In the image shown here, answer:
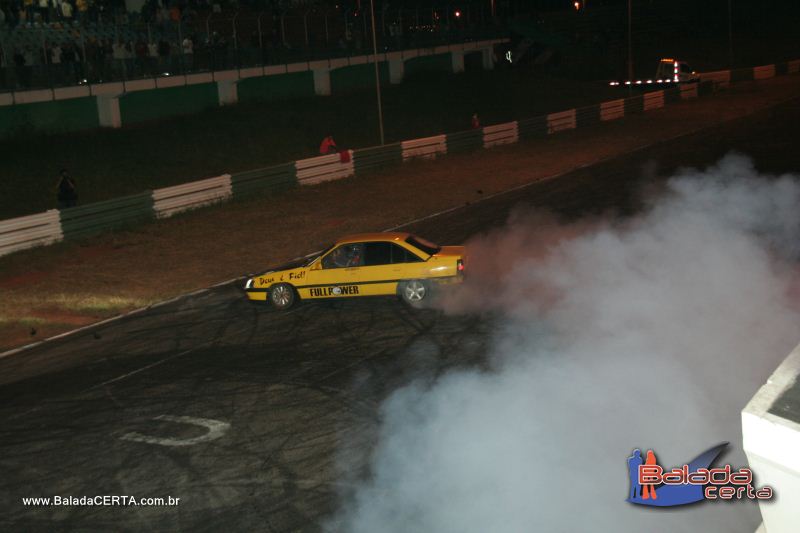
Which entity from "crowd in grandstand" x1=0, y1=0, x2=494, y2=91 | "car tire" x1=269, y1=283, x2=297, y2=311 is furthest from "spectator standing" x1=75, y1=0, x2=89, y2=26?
"car tire" x1=269, y1=283, x2=297, y2=311

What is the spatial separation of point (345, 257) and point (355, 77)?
33.8 m

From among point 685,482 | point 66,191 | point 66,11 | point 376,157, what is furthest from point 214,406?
point 66,11

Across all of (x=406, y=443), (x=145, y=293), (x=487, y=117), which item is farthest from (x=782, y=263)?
(x=487, y=117)

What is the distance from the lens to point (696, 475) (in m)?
5.43

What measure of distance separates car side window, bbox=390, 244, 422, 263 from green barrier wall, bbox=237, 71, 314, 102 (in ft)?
88.9

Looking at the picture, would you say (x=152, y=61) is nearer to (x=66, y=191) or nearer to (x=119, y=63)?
(x=119, y=63)

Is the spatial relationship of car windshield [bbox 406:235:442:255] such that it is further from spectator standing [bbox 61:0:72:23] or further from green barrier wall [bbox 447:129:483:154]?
spectator standing [bbox 61:0:72:23]

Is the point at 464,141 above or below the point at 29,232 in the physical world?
above

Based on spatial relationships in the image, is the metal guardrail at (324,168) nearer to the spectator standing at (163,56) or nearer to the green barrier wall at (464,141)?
the green barrier wall at (464,141)

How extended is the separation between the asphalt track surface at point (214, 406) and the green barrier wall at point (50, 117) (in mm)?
17315

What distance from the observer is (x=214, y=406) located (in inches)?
388

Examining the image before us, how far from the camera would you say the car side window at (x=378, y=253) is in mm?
13555

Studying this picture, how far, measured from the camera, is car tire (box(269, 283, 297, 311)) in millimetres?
13961

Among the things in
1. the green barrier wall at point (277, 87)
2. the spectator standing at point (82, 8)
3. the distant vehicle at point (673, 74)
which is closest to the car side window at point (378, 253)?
the spectator standing at point (82, 8)
